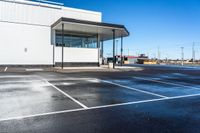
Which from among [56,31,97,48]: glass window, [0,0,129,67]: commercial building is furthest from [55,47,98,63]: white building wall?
[56,31,97,48]: glass window

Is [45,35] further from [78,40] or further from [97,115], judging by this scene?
[97,115]

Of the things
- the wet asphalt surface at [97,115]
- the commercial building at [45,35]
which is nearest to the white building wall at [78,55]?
the commercial building at [45,35]

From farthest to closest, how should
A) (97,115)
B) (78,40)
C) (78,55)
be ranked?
(78,40) → (78,55) → (97,115)

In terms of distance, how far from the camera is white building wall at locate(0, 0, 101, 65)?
21.9 meters

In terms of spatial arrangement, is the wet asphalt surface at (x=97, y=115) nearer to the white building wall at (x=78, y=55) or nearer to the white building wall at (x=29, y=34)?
the white building wall at (x=29, y=34)

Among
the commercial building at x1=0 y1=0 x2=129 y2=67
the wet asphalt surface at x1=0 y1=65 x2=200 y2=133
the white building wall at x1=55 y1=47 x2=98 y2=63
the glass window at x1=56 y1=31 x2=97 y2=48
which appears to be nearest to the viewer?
the wet asphalt surface at x1=0 y1=65 x2=200 y2=133

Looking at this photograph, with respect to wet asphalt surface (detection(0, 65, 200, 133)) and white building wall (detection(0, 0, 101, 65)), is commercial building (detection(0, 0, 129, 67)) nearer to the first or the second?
white building wall (detection(0, 0, 101, 65))

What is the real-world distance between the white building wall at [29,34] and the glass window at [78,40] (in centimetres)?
90

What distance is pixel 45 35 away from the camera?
78.0 ft

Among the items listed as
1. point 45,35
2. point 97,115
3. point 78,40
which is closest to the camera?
point 97,115

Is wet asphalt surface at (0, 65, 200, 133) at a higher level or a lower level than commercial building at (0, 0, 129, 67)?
lower

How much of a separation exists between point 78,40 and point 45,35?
4279 millimetres

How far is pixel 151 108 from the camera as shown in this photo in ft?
19.4

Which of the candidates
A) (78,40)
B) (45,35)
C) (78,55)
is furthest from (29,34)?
(78,55)
